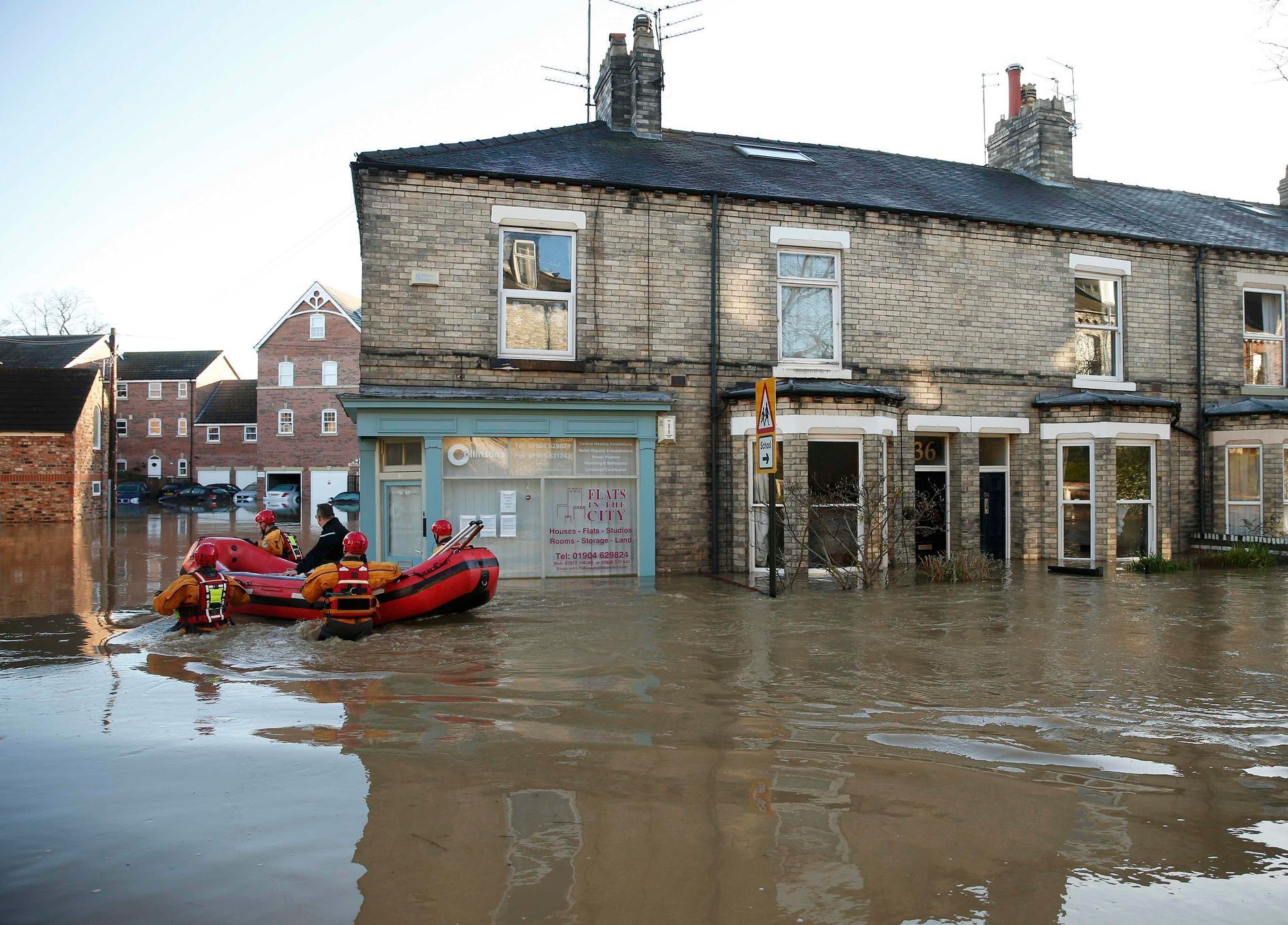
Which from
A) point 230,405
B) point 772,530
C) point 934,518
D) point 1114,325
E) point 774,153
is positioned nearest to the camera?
point 772,530

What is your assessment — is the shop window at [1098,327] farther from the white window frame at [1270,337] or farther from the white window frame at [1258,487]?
the white window frame at [1270,337]

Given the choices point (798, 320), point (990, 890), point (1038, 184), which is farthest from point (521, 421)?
point (1038, 184)

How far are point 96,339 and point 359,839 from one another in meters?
55.2

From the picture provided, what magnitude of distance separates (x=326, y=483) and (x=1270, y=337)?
1780 inches

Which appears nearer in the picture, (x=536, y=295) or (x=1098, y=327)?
(x=536, y=295)

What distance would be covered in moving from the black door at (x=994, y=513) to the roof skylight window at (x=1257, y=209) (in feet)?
36.1

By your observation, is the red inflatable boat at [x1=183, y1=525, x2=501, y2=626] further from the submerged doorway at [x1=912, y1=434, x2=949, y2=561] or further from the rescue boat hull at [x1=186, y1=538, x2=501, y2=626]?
the submerged doorway at [x1=912, y1=434, x2=949, y2=561]

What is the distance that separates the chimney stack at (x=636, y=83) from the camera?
1773 centimetres

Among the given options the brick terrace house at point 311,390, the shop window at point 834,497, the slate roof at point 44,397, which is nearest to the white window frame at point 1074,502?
the shop window at point 834,497

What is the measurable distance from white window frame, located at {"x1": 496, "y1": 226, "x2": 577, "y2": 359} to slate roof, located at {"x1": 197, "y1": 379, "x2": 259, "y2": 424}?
156 feet

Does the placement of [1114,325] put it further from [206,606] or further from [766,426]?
[206,606]

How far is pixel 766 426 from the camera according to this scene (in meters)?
11.3

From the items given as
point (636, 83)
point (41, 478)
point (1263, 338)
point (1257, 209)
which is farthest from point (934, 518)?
point (41, 478)

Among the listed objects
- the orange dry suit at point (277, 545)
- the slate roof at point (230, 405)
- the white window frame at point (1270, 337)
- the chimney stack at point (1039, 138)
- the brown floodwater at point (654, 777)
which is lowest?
the brown floodwater at point (654, 777)
